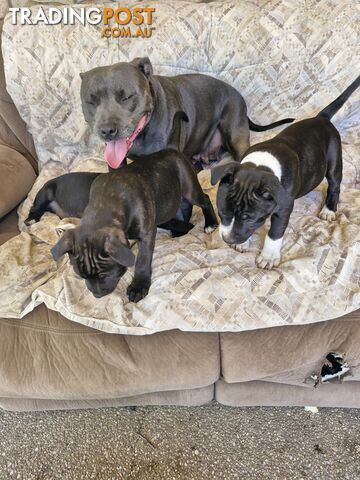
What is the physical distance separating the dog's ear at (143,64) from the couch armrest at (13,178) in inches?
42.6

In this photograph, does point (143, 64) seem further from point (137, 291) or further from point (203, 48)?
point (137, 291)

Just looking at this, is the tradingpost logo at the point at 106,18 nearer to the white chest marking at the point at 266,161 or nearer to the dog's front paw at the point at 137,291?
the white chest marking at the point at 266,161

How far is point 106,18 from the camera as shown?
2752mm

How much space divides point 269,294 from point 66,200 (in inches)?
55.2

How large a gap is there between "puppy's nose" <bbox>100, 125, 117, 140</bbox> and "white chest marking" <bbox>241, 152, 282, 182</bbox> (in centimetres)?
69

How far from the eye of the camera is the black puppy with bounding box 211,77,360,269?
177 cm

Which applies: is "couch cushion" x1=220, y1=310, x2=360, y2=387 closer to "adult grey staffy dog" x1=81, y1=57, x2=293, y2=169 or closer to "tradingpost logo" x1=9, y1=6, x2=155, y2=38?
"adult grey staffy dog" x1=81, y1=57, x2=293, y2=169

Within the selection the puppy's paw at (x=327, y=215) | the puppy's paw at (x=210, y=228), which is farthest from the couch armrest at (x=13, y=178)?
the puppy's paw at (x=327, y=215)

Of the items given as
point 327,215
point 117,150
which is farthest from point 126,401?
point 327,215

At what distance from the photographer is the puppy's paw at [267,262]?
1918 millimetres

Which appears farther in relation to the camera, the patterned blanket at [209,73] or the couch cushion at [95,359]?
the patterned blanket at [209,73]

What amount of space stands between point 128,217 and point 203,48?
1587 millimetres

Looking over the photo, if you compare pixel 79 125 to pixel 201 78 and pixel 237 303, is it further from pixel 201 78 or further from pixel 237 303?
pixel 237 303

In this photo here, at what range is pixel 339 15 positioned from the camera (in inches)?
107
